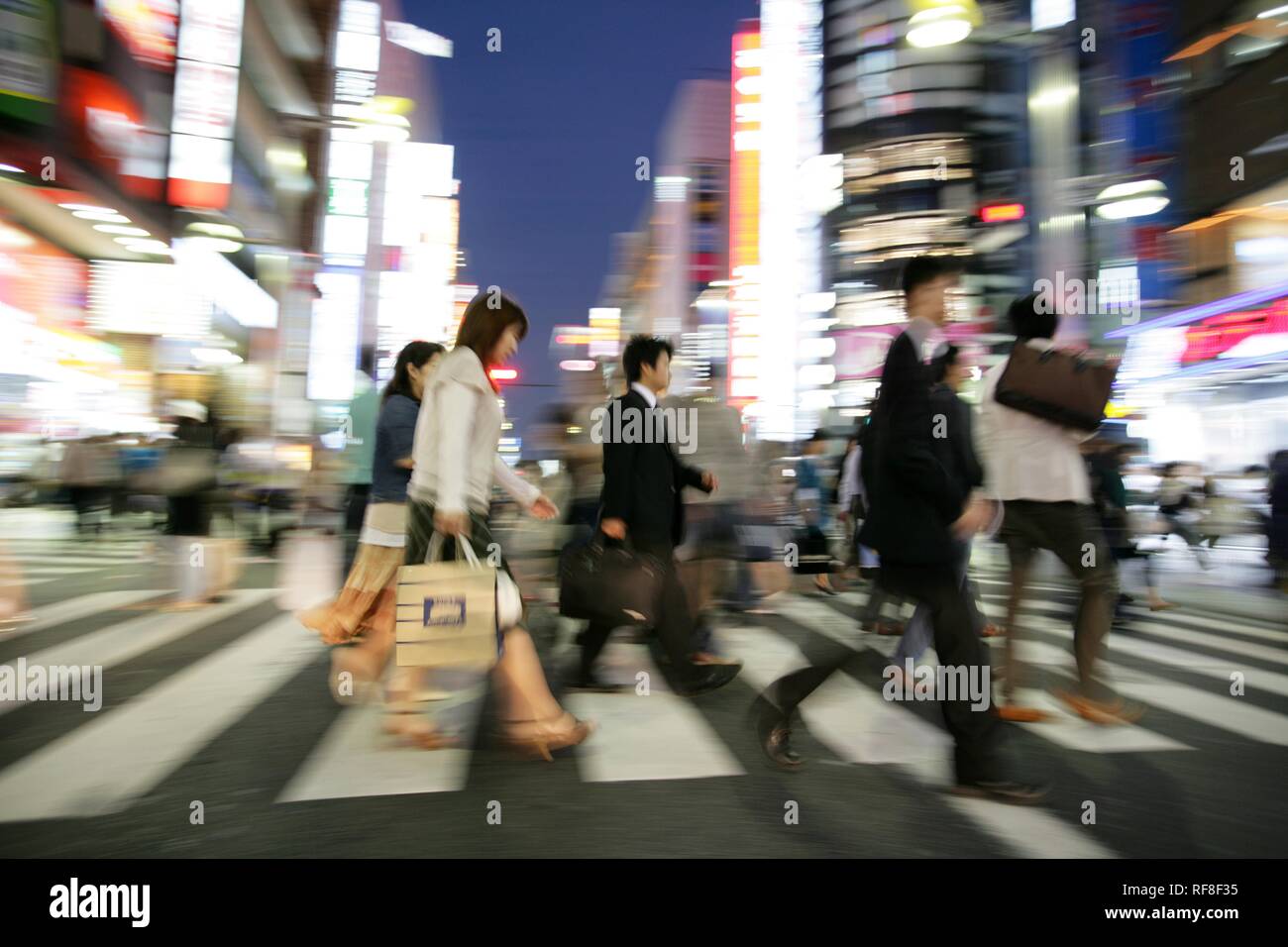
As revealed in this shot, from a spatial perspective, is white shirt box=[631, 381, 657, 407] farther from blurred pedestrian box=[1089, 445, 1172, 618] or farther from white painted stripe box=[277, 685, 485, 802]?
blurred pedestrian box=[1089, 445, 1172, 618]

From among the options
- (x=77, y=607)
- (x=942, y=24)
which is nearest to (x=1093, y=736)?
(x=77, y=607)

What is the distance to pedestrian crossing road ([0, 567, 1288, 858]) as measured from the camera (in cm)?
263

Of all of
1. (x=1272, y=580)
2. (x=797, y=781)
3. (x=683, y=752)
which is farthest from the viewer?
(x=1272, y=580)

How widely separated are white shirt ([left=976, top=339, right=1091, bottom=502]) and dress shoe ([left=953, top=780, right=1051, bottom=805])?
1178 millimetres

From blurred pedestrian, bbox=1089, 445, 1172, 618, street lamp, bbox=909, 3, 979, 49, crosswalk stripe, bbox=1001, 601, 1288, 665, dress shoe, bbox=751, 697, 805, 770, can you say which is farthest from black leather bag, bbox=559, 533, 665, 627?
street lamp, bbox=909, 3, 979, 49

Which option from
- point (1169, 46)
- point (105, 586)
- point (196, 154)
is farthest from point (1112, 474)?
point (1169, 46)

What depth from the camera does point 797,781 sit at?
10.4 ft

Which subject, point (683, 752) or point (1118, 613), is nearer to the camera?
point (683, 752)

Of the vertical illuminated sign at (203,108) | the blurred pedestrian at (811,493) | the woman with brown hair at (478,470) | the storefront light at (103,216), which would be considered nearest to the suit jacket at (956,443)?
the woman with brown hair at (478,470)

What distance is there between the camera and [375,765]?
331cm

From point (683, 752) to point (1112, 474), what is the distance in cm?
481

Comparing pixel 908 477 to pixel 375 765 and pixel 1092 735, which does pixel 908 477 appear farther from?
pixel 375 765
